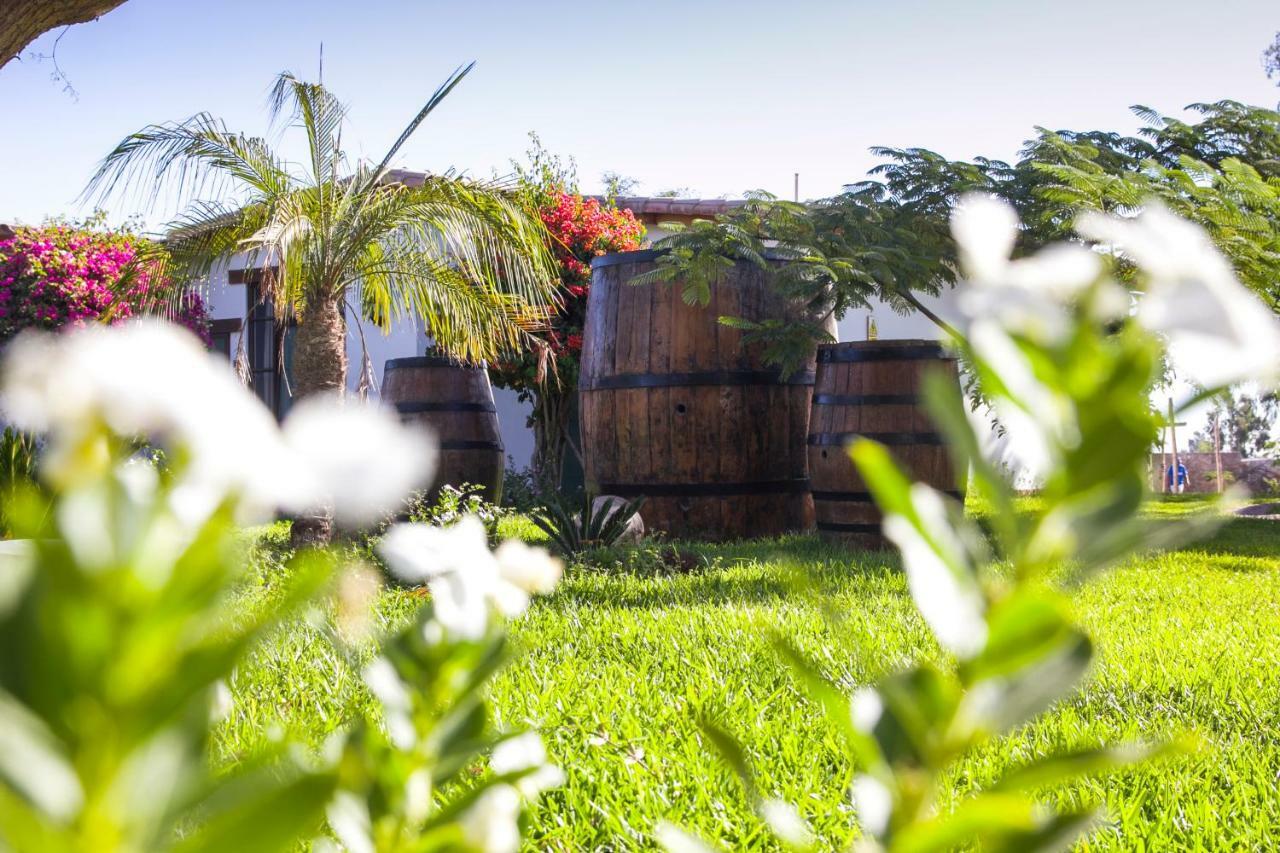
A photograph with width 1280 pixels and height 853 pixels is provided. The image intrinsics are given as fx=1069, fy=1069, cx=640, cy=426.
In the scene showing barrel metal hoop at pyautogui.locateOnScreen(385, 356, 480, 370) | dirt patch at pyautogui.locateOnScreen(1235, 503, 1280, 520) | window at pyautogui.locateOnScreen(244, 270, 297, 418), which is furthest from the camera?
window at pyautogui.locateOnScreen(244, 270, 297, 418)

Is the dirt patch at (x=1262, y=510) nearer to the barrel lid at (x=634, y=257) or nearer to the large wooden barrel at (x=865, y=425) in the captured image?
the large wooden barrel at (x=865, y=425)

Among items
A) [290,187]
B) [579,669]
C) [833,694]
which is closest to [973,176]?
[290,187]

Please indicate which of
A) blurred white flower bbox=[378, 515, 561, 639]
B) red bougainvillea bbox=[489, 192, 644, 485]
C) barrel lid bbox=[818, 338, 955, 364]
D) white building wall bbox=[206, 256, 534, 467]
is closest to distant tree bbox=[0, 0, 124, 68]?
barrel lid bbox=[818, 338, 955, 364]

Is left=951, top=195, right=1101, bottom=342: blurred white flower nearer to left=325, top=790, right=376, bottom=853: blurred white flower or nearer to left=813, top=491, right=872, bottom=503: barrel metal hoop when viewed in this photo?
left=325, top=790, right=376, bottom=853: blurred white flower

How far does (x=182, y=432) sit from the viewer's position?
0.20 metres

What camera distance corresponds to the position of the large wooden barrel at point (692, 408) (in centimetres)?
703

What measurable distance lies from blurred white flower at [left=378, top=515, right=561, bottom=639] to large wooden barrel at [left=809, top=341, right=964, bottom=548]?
593 centimetres

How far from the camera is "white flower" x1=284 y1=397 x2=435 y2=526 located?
213mm

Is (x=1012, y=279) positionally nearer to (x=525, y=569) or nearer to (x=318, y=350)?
(x=525, y=569)

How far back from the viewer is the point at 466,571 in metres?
0.28

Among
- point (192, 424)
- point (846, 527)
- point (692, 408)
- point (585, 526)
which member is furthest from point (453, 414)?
point (192, 424)

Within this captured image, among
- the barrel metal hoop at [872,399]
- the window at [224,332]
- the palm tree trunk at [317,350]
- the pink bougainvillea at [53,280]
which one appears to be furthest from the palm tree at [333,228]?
the window at [224,332]

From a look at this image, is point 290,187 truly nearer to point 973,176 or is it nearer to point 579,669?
point 973,176

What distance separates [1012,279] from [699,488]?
6.84m
